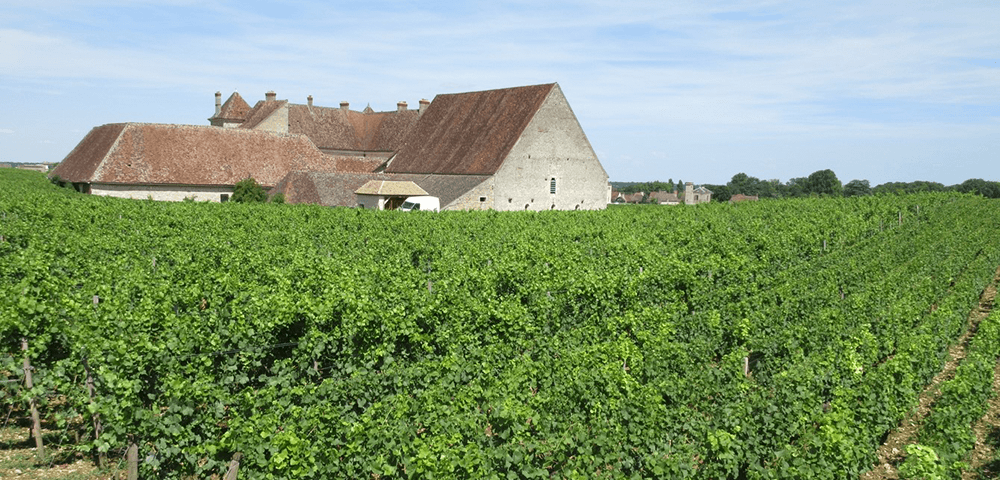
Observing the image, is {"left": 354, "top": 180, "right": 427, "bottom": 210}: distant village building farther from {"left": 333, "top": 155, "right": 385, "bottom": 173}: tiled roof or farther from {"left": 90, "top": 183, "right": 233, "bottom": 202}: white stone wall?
{"left": 333, "top": 155, "right": 385, "bottom": 173}: tiled roof

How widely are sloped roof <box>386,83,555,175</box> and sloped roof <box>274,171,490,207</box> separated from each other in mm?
816

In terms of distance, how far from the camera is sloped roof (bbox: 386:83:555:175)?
40.9m

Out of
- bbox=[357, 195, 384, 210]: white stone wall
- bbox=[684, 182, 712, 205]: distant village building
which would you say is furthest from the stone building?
bbox=[684, 182, 712, 205]: distant village building

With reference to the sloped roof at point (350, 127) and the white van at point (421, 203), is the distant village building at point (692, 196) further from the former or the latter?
the white van at point (421, 203)

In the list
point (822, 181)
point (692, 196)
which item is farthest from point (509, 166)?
point (822, 181)

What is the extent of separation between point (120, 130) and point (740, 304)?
4073cm

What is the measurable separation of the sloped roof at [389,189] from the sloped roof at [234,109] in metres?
27.2

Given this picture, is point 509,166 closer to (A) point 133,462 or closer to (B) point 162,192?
(B) point 162,192

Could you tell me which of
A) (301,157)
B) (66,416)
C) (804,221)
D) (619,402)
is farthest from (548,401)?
(301,157)

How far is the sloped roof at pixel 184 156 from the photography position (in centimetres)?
4262

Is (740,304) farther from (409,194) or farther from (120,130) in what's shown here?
(120,130)

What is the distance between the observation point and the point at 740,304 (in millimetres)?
14297

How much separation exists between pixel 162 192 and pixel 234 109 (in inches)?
818

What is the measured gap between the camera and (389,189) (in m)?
37.9
